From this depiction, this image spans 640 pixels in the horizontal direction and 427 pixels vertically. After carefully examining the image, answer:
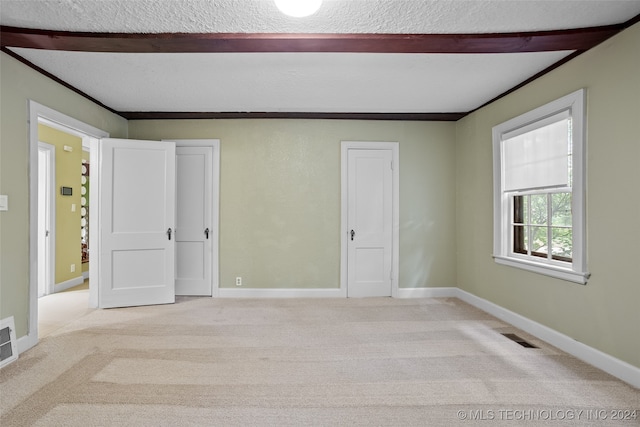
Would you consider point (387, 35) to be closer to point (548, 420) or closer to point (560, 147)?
point (560, 147)

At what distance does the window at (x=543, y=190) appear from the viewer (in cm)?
263

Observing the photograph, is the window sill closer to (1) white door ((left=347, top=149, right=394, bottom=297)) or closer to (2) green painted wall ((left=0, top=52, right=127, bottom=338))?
(1) white door ((left=347, top=149, right=394, bottom=297))

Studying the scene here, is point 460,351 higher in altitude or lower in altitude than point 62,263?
lower

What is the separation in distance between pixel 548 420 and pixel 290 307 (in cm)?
274

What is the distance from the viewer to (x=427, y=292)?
4.52 m

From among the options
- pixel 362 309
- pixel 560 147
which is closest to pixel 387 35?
pixel 560 147

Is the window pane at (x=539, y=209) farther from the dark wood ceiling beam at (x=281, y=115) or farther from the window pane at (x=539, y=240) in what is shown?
the dark wood ceiling beam at (x=281, y=115)

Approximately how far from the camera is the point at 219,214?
446cm

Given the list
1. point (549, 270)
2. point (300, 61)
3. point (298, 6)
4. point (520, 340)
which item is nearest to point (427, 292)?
point (520, 340)

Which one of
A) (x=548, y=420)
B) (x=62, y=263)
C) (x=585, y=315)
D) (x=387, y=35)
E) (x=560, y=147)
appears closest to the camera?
(x=548, y=420)

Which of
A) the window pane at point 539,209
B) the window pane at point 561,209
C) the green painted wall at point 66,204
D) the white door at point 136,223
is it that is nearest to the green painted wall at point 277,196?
the white door at point 136,223

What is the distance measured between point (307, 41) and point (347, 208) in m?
2.47

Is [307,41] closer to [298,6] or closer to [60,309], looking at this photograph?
[298,6]

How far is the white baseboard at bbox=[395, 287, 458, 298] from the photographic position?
4480 millimetres
